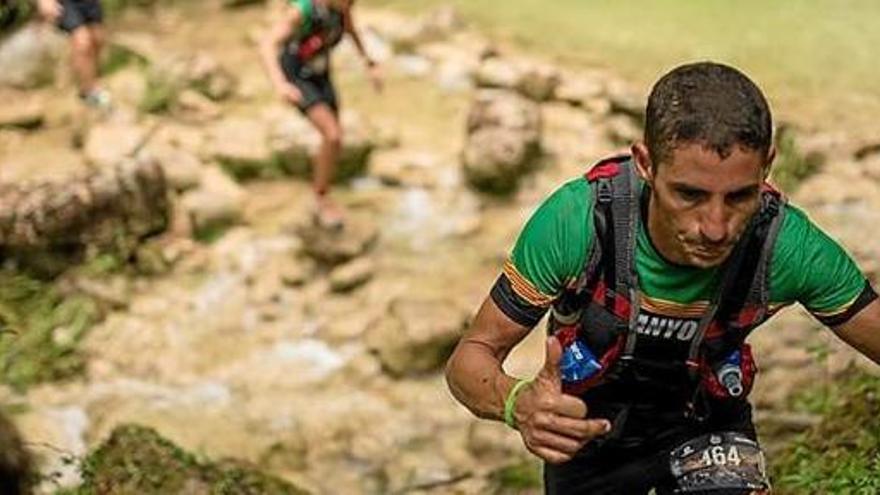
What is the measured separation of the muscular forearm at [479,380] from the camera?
300cm

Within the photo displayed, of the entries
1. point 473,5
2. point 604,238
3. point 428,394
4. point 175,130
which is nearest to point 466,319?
point 428,394

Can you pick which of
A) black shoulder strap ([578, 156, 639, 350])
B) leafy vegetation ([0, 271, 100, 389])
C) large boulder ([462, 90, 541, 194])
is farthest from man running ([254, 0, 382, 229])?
black shoulder strap ([578, 156, 639, 350])

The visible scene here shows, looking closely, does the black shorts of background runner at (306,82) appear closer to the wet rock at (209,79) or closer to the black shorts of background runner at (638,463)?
the wet rock at (209,79)

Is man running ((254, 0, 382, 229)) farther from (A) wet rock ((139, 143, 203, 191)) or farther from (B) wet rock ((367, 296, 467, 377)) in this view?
(B) wet rock ((367, 296, 467, 377))

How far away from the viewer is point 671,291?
3.11m

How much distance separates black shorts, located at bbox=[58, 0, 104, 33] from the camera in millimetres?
9883

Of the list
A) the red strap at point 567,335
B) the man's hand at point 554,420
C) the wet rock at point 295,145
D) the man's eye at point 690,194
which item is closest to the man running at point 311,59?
the wet rock at point 295,145

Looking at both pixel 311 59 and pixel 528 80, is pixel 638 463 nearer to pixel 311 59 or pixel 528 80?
pixel 311 59

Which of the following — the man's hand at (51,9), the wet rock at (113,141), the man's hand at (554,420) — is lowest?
the wet rock at (113,141)

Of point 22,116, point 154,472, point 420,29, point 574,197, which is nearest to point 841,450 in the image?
point 574,197

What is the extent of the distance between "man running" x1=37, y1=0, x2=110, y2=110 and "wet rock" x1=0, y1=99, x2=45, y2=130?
476 millimetres

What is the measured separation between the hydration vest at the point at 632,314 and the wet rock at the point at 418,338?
4305mm

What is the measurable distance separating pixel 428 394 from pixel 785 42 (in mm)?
5514

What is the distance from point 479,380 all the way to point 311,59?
5482mm
